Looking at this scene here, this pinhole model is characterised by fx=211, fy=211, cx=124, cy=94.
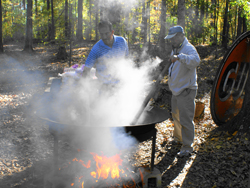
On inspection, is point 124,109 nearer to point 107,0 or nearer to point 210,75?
point 107,0

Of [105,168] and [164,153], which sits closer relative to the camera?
[105,168]

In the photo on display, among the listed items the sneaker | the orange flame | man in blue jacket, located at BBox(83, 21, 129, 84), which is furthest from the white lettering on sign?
the orange flame

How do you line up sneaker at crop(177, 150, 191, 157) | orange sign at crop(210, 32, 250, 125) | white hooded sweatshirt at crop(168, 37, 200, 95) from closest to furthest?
white hooded sweatshirt at crop(168, 37, 200, 95), sneaker at crop(177, 150, 191, 157), orange sign at crop(210, 32, 250, 125)

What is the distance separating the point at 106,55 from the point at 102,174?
1991 millimetres

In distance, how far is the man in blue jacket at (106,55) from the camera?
3689 mm

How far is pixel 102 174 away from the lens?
286 cm

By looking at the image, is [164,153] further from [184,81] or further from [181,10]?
[181,10]

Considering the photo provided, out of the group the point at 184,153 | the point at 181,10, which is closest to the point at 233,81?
the point at 184,153

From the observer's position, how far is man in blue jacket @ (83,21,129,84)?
369 centimetres

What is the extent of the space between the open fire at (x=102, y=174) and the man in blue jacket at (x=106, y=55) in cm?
144

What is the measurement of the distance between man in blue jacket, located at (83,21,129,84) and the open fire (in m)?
1.44

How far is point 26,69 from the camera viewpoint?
11922mm

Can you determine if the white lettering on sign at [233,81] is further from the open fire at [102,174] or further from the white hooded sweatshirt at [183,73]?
the open fire at [102,174]

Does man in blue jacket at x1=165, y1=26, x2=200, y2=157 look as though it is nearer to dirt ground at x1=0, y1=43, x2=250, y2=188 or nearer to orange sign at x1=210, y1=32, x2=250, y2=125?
dirt ground at x1=0, y1=43, x2=250, y2=188
